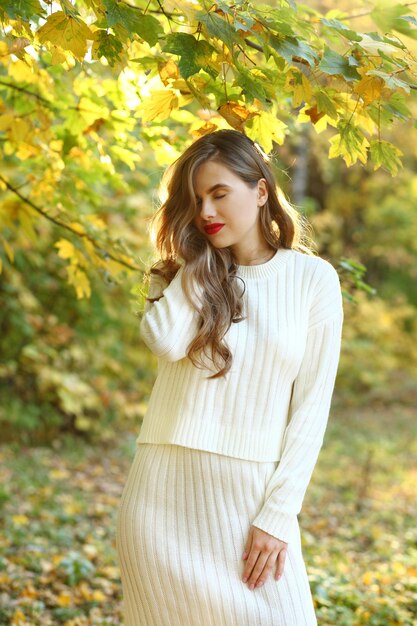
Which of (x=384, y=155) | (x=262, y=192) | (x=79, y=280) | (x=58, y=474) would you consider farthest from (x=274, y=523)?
(x=58, y=474)

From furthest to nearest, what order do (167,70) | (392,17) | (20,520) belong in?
(20,520), (167,70), (392,17)

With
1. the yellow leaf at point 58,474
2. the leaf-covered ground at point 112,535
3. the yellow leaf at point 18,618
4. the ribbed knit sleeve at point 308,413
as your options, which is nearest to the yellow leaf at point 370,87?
the ribbed knit sleeve at point 308,413

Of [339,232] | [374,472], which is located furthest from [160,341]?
[339,232]

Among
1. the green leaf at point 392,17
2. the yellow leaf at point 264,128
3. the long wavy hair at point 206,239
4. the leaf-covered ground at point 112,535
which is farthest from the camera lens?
the leaf-covered ground at point 112,535

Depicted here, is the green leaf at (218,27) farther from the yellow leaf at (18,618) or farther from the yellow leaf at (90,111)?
the yellow leaf at (18,618)

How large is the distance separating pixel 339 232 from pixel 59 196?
39.7 feet

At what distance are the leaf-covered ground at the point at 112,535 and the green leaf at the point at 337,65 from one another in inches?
103

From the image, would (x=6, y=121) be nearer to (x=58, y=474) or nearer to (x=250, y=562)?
(x=250, y=562)

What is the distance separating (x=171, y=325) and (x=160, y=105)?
0.83 metres

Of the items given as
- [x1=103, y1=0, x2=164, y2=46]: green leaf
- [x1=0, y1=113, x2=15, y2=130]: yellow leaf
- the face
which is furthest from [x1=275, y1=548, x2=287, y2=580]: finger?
[x1=0, y1=113, x2=15, y2=130]: yellow leaf

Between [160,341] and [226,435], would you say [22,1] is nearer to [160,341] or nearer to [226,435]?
[160,341]

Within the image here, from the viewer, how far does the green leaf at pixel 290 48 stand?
2.15 meters

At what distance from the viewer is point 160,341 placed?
7.47ft

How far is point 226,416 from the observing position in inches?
89.7
